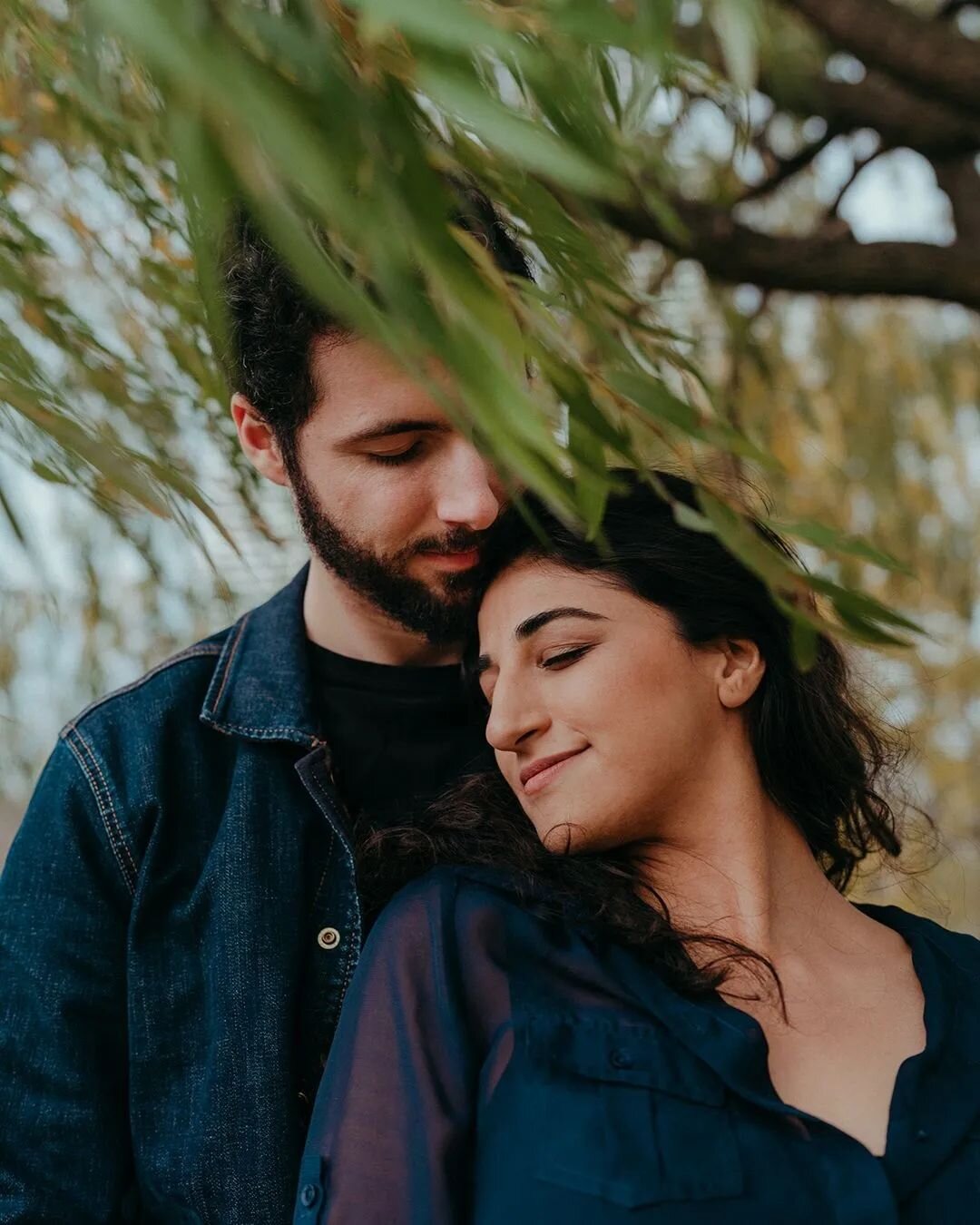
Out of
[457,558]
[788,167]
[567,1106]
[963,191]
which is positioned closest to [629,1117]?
[567,1106]

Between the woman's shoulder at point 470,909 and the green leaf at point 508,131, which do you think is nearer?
the green leaf at point 508,131

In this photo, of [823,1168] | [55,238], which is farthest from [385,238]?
[55,238]

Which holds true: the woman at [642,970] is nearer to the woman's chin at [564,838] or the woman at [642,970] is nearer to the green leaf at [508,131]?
the woman's chin at [564,838]

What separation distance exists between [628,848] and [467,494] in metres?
0.38

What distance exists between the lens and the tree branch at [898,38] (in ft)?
7.97

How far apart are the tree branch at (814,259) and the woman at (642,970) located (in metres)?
1.22

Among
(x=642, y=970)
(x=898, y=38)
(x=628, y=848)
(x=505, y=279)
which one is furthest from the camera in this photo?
(x=898, y=38)

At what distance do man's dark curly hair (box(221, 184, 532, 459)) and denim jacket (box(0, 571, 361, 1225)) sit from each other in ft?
0.99

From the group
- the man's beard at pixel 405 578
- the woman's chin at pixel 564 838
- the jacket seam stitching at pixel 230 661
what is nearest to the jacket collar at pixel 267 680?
the jacket seam stitching at pixel 230 661

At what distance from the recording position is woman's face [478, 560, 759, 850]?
1.38 m

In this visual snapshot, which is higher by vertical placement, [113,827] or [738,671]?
[738,671]

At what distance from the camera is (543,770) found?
1395 millimetres

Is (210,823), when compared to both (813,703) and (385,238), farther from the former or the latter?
(385,238)

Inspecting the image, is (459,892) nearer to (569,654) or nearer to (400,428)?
(569,654)
